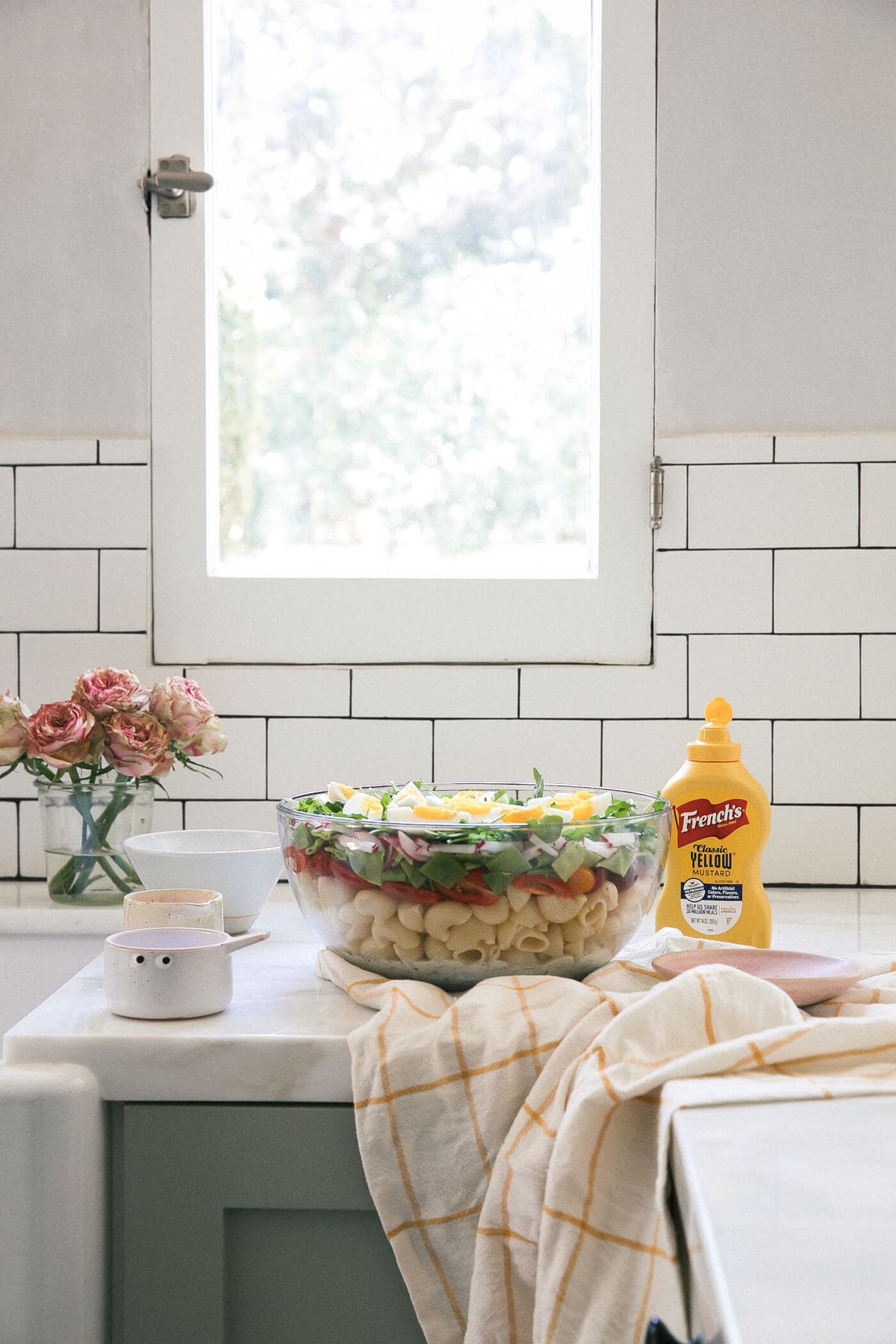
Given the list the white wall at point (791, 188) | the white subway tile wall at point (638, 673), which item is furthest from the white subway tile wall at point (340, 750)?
the white wall at point (791, 188)

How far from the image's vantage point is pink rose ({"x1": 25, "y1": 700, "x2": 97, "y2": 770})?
1232mm

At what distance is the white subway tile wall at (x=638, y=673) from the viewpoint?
142 centimetres

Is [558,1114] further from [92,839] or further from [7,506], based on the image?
[7,506]

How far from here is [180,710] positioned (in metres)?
1.26

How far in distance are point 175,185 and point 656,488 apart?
0.66m

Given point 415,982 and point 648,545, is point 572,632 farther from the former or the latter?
point 415,982

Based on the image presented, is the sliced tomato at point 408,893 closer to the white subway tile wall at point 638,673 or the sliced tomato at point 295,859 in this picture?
the sliced tomato at point 295,859

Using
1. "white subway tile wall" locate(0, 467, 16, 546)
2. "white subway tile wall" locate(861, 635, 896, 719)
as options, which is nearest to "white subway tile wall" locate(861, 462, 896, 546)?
"white subway tile wall" locate(861, 635, 896, 719)

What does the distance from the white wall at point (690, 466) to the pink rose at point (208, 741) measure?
15 centimetres

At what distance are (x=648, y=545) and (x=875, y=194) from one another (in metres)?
0.48

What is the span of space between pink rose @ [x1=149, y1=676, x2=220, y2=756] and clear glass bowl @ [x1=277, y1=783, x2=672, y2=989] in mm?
354

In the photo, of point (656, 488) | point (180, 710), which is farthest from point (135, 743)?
point (656, 488)

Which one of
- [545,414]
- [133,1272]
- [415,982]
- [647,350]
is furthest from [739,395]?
[133,1272]

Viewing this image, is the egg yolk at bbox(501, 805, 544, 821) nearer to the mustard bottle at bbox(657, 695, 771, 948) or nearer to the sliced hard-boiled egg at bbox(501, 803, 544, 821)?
the sliced hard-boiled egg at bbox(501, 803, 544, 821)
